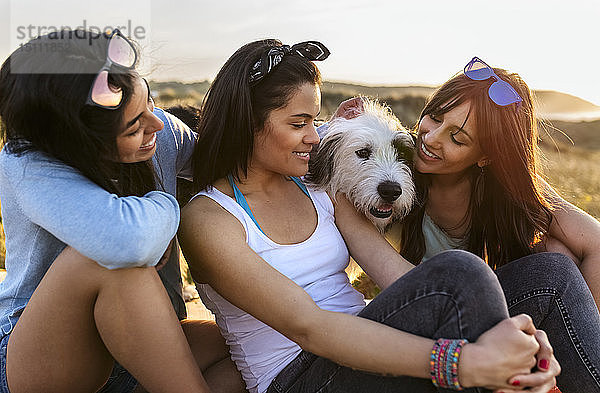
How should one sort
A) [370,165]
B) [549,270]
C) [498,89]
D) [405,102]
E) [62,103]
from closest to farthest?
[62,103]
[549,270]
[498,89]
[370,165]
[405,102]

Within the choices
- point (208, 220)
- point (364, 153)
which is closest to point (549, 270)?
point (364, 153)

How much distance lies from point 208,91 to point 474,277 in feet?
4.56

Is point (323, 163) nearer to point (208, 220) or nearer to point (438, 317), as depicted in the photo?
point (208, 220)

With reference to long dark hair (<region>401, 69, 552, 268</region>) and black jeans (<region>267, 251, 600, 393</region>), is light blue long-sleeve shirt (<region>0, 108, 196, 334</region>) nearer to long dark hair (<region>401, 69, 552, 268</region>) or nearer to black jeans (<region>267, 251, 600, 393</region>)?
black jeans (<region>267, 251, 600, 393</region>)

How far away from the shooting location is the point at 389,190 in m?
2.98

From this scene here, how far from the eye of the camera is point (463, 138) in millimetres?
3010

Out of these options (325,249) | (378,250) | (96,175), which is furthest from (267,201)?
(96,175)

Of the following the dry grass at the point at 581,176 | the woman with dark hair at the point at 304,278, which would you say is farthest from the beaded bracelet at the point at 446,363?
the dry grass at the point at 581,176

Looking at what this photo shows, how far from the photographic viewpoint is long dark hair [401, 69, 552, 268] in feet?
9.82

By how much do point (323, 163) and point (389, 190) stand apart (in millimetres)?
354

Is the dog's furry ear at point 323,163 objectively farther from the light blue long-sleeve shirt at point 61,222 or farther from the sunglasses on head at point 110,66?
the sunglasses on head at point 110,66

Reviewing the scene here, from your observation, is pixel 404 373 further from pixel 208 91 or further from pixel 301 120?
pixel 208 91

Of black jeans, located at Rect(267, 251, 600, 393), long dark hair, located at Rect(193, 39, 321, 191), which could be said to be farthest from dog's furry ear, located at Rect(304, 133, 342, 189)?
black jeans, located at Rect(267, 251, 600, 393)

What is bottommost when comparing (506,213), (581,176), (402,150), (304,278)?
(581,176)
